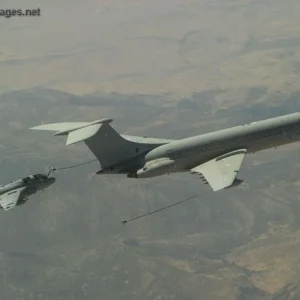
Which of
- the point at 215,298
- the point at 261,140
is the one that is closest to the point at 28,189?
the point at 261,140

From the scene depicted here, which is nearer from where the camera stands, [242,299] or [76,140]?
[76,140]

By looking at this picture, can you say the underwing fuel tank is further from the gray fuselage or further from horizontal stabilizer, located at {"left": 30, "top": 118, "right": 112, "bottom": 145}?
horizontal stabilizer, located at {"left": 30, "top": 118, "right": 112, "bottom": 145}

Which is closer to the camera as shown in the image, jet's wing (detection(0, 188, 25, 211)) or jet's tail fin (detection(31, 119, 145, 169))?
jet's tail fin (detection(31, 119, 145, 169))

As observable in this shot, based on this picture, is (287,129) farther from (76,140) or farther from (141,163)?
(76,140)

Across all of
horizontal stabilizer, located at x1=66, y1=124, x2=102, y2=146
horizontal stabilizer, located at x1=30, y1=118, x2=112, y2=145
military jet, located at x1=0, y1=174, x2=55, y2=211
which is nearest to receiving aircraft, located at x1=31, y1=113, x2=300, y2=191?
horizontal stabilizer, located at x1=30, y1=118, x2=112, y2=145

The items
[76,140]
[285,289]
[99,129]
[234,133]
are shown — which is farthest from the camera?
[285,289]

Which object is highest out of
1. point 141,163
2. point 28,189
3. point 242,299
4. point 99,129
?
point 99,129
